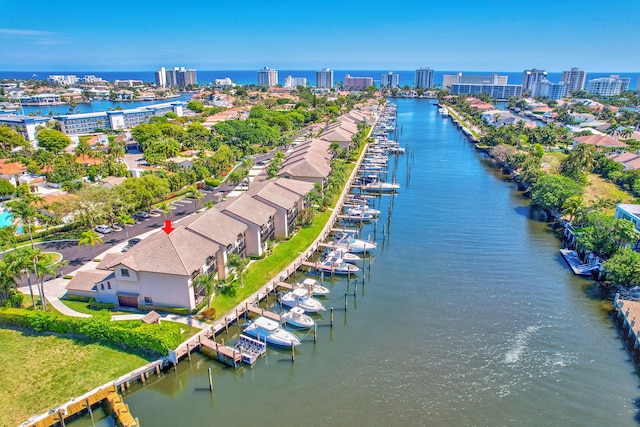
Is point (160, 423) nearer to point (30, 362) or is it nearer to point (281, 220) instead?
point (30, 362)

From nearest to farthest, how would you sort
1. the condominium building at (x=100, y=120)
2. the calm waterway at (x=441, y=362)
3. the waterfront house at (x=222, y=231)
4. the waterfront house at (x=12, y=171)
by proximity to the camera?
the calm waterway at (x=441, y=362)
the waterfront house at (x=222, y=231)
the waterfront house at (x=12, y=171)
the condominium building at (x=100, y=120)

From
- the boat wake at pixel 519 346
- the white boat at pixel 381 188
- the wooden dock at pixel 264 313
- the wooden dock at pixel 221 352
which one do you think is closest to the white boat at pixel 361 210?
the white boat at pixel 381 188

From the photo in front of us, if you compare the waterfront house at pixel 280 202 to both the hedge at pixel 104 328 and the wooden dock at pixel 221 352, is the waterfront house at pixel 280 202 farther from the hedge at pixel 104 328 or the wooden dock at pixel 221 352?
the hedge at pixel 104 328

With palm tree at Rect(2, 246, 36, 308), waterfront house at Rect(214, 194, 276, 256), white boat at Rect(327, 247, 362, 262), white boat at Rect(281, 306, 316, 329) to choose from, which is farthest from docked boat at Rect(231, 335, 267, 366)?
palm tree at Rect(2, 246, 36, 308)

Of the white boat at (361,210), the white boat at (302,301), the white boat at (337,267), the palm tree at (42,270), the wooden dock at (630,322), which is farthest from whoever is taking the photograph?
the white boat at (361,210)

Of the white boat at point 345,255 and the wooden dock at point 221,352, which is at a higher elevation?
the white boat at point 345,255

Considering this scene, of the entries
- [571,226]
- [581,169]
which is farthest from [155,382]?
[581,169]

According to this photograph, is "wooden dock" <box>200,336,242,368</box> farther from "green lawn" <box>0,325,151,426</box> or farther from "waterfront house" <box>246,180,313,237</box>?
"waterfront house" <box>246,180,313,237</box>
